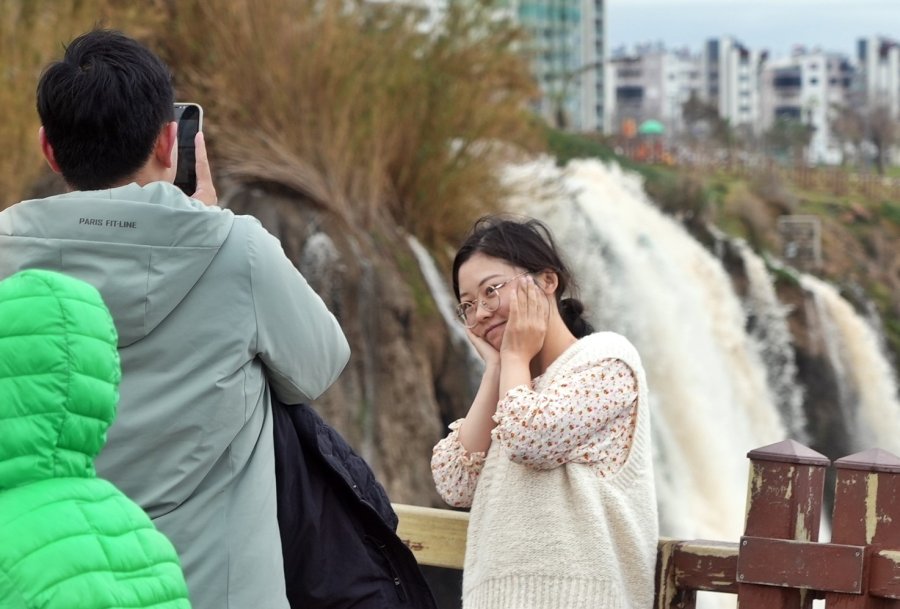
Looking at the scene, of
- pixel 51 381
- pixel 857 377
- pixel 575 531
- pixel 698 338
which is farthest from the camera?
pixel 857 377

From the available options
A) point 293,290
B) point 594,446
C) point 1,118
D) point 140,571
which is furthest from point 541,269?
point 1,118

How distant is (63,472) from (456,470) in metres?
1.11

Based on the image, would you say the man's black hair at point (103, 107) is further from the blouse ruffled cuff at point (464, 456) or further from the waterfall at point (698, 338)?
the waterfall at point (698, 338)

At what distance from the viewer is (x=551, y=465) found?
2424 millimetres

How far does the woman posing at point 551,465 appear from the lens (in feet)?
7.91

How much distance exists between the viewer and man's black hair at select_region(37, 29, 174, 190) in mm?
2115

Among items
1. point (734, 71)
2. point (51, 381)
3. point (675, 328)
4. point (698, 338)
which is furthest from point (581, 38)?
point (51, 381)

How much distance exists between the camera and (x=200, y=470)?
2.10m

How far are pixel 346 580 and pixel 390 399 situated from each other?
5.95 meters

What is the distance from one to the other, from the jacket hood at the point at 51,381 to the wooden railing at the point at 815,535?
138 centimetres

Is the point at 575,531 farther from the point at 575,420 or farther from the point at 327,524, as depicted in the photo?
the point at 327,524

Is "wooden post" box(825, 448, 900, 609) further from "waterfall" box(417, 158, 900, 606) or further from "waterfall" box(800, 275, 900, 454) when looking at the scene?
"waterfall" box(800, 275, 900, 454)

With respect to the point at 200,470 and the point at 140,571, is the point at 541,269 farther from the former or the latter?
the point at 140,571

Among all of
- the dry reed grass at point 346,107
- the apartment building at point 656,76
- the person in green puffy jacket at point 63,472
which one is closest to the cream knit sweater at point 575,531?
the person in green puffy jacket at point 63,472
